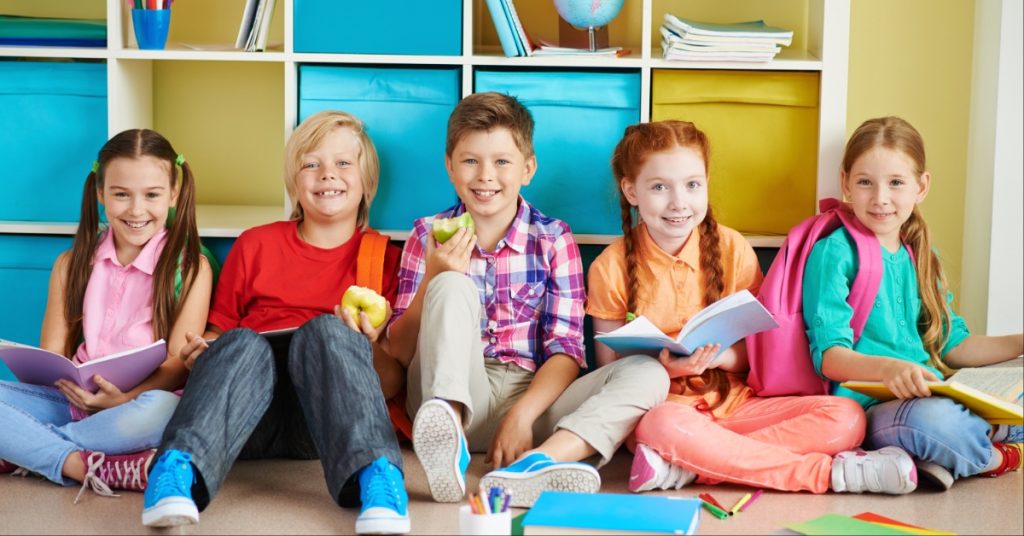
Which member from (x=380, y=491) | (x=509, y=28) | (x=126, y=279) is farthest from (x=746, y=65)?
(x=126, y=279)

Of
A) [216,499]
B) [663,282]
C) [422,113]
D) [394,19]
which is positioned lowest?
[216,499]

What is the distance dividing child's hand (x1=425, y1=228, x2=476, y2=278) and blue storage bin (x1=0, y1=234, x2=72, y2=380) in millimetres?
970

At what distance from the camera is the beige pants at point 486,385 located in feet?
6.84

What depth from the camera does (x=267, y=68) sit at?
3.01 metres

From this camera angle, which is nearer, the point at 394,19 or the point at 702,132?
the point at 702,132

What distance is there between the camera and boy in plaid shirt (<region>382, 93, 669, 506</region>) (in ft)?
6.57

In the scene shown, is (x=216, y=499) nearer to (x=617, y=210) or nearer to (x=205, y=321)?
(x=205, y=321)

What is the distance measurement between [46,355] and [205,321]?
0.37 metres

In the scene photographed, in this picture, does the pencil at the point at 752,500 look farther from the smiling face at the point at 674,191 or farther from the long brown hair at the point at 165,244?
→ the long brown hair at the point at 165,244

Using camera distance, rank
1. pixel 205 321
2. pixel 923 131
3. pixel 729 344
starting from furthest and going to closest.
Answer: pixel 923 131 → pixel 205 321 → pixel 729 344

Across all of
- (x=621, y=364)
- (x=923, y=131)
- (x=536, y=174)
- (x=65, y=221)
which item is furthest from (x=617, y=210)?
(x=65, y=221)

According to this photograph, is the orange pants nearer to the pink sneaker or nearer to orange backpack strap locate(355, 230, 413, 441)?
orange backpack strap locate(355, 230, 413, 441)

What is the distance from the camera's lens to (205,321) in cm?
245

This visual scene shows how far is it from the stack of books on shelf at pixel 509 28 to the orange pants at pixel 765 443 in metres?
0.90
